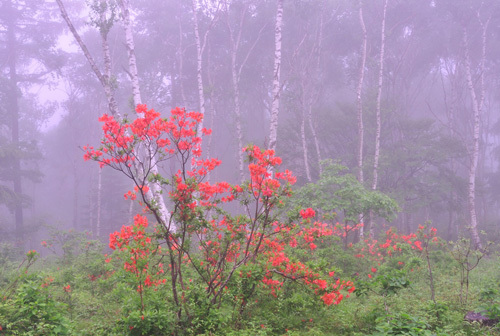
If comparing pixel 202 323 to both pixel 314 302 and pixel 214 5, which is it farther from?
pixel 214 5

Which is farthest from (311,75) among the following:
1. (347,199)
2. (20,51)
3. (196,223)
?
(20,51)

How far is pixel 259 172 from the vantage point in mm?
4199

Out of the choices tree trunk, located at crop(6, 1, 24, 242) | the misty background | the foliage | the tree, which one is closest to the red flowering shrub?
the foliage

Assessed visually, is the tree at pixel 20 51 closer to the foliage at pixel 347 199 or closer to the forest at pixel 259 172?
the forest at pixel 259 172

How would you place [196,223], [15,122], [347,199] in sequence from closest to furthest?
1. [196,223]
2. [347,199]
3. [15,122]

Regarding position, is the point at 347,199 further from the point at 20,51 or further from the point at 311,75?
the point at 20,51

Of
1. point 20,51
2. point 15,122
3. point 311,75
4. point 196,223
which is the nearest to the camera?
point 196,223

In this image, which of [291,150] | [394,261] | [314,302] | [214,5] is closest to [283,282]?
[314,302]

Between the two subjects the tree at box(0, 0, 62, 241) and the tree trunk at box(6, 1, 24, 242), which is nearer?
the tree trunk at box(6, 1, 24, 242)

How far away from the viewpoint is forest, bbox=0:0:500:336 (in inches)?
167

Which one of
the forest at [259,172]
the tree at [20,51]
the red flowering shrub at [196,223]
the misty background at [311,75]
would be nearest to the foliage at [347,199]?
the forest at [259,172]

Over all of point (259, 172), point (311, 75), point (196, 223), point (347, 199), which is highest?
point (311, 75)

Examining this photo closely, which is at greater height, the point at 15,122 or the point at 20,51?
the point at 20,51

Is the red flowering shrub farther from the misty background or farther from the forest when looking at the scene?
the misty background
